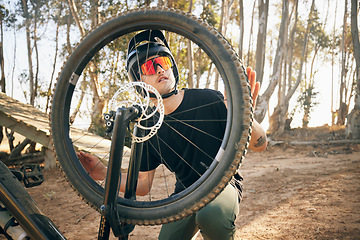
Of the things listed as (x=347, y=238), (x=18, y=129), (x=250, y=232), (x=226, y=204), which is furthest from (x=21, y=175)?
(x=18, y=129)

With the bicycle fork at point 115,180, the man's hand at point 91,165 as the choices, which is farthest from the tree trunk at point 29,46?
the bicycle fork at point 115,180

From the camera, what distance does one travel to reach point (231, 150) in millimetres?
1218

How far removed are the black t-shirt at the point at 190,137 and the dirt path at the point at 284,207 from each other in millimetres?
1563

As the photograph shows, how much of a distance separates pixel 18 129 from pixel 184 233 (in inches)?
222

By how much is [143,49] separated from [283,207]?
2976 millimetres

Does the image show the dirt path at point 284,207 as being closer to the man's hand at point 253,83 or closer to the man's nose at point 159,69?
the man's hand at point 253,83

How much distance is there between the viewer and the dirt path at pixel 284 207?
2809mm

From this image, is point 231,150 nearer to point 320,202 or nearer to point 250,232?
point 250,232

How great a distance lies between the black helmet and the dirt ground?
6.95 feet

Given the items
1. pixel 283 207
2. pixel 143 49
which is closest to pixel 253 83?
pixel 143 49

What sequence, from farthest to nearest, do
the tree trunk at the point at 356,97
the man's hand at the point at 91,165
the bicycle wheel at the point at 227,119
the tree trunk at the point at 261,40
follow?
1. the tree trunk at the point at 356,97
2. the tree trunk at the point at 261,40
3. the man's hand at the point at 91,165
4. the bicycle wheel at the point at 227,119

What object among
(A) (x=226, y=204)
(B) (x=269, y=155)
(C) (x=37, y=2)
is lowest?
(B) (x=269, y=155)

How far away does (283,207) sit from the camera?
360 centimetres

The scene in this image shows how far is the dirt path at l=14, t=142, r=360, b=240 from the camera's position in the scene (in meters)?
2.81
